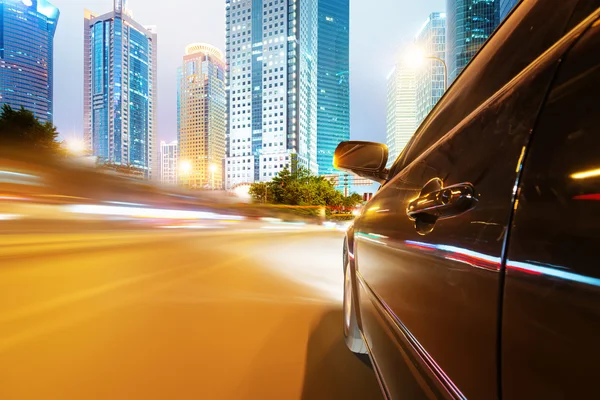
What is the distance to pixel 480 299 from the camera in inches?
27.2

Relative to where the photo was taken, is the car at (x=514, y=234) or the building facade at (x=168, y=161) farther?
the building facade at (x=168, y=161)

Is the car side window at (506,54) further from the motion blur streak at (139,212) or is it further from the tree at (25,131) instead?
the tree at (25,131)

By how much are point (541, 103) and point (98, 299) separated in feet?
16.0

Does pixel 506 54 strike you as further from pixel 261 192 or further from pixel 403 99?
pixel 261 192

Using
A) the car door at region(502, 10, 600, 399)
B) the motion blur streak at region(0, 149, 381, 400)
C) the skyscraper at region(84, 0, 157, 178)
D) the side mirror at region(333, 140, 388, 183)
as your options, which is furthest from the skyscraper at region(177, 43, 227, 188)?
the car door at region(502, 10, 600, 399)

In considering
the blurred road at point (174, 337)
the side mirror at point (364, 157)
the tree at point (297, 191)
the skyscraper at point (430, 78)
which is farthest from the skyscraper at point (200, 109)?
the side mirror at point (364, 157)

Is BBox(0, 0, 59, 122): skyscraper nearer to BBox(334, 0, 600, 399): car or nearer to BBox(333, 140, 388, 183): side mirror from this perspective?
BBox(333, 140, 388, 183): side mirror

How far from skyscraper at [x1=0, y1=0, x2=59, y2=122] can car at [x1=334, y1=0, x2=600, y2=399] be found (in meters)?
106

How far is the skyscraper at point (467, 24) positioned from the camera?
45.8 metres

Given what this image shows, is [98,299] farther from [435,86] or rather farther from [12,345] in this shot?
[435,86]

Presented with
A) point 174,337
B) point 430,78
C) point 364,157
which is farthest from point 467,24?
point 174,337

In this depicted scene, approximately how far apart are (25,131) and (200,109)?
134201 mm

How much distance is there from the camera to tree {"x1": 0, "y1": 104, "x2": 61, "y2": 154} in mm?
31078

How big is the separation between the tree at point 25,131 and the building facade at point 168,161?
429ft
